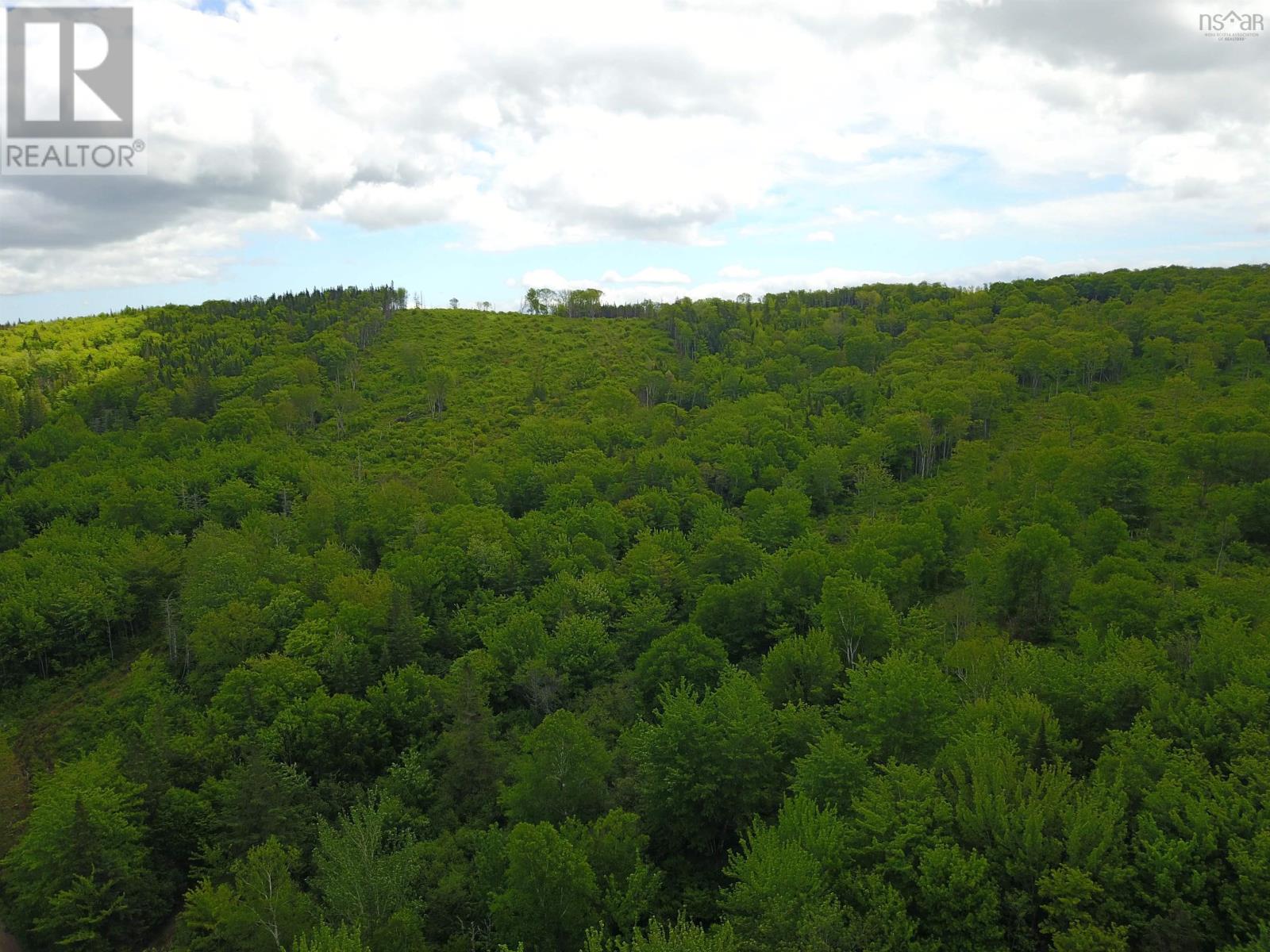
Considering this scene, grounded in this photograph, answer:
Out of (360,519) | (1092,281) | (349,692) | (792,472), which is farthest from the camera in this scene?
(1092,281)

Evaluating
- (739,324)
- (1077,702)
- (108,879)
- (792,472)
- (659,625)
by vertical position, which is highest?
(739,324)

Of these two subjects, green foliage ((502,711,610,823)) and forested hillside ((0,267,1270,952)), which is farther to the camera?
green foliage ((502,711,610,823))

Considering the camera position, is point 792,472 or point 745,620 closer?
point 745,620

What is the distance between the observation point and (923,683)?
92.4 feet

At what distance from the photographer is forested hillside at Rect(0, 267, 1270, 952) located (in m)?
20.0

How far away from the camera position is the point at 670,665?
130 feet

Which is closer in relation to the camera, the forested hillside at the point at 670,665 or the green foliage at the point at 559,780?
the forested hillside at the point at 670,665

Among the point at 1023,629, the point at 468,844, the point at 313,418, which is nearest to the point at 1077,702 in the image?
the point at 1023,629

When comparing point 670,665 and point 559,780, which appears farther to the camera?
point 670,665

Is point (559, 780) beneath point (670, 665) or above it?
beneath

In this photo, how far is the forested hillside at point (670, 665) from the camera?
19984mm

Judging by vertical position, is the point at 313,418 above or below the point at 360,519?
above

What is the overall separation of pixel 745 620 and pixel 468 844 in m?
22.9

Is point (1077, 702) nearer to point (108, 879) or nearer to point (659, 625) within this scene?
point (659, 625)
